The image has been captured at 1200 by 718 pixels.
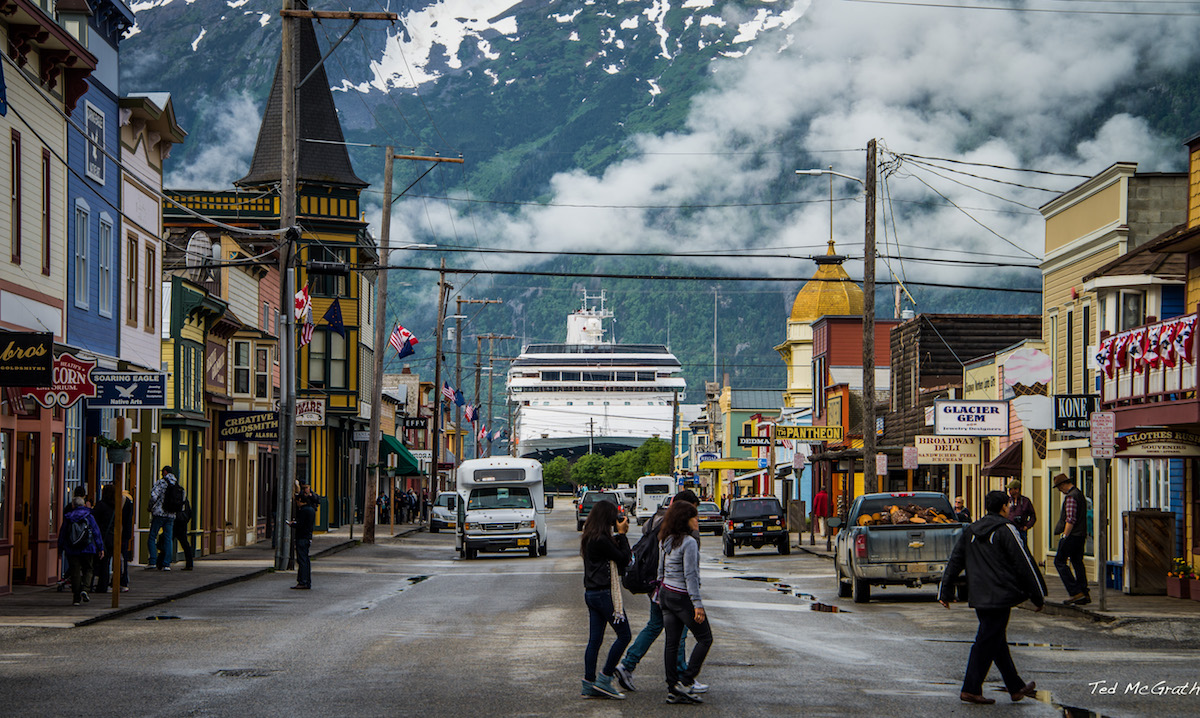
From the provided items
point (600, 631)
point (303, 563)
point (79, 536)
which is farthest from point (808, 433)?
point (600, 631)

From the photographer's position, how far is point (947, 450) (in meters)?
34.7

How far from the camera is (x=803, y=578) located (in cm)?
3011

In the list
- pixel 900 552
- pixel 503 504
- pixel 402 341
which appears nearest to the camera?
pixel 900 552

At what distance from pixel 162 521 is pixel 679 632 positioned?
1946 cm

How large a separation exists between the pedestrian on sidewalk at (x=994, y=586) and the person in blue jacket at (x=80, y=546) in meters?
13.1

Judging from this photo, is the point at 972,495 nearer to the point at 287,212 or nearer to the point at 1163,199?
the point at 1163,199

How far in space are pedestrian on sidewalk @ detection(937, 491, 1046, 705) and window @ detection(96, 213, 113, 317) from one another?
19674 mm

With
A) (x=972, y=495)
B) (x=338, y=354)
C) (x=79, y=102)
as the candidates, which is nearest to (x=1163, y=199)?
(x=972, y=495)

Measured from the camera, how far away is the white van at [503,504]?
125 ft

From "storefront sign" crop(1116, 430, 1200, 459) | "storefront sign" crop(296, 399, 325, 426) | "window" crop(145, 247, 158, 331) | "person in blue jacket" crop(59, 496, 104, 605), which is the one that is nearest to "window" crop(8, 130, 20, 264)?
"person in blue jacket" crop(59, 496, 104, 605)

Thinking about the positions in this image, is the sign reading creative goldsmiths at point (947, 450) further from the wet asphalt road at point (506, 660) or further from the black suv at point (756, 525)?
the wet asphalt road at point (506, 660)

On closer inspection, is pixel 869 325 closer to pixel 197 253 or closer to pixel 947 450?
pixel 947 450

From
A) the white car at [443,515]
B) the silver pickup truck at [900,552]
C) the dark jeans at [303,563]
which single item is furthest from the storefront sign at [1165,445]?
the white car at [443,515]

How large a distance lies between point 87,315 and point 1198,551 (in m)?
18.7
